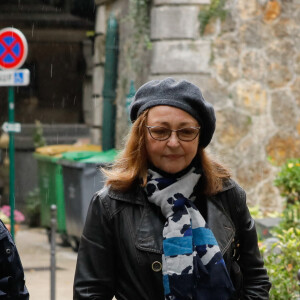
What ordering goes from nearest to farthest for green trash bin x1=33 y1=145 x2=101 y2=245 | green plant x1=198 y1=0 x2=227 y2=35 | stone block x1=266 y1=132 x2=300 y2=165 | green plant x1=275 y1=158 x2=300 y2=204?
1. green plant x1=275 y1=158 x2=300 y2=204
2. green plant x1=198 y1=0 x2=227 y2=35
3. stone block x1=266 y1=132 x2=300 y2=165
4. green trash bin x1=33 y1=145 x2=101 y2=245

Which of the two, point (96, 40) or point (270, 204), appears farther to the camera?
point (96, 40)

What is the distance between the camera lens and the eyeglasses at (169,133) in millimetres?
3020

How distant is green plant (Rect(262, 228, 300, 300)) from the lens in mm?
5297

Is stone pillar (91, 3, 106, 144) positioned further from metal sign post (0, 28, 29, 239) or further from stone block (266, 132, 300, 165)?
metal sign post (0, 28, 29, 239)

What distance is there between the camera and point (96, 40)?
13.1 metres

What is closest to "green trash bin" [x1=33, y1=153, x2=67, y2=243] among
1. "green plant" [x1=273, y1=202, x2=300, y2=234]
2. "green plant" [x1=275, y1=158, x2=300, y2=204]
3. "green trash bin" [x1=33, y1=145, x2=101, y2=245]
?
"green trash bin" [x1=33, y1=145, x2=101, y2=245]

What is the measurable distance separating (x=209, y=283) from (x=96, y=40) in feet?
34.3

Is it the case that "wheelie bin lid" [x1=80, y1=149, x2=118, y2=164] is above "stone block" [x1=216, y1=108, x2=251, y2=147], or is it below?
below

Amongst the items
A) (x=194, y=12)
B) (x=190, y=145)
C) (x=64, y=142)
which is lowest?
(x=64, y=142)

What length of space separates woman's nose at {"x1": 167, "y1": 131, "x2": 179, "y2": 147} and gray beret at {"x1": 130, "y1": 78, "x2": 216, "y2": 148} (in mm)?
94

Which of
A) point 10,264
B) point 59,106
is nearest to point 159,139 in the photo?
point 10,264

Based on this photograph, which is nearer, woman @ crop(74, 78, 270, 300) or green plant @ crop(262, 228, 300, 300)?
woman @ crop(74, 78, 270, 300)

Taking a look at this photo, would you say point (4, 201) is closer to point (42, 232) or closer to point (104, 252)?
point (42, 232)

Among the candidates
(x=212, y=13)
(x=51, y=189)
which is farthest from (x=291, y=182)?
A: (x=51, y=189)
